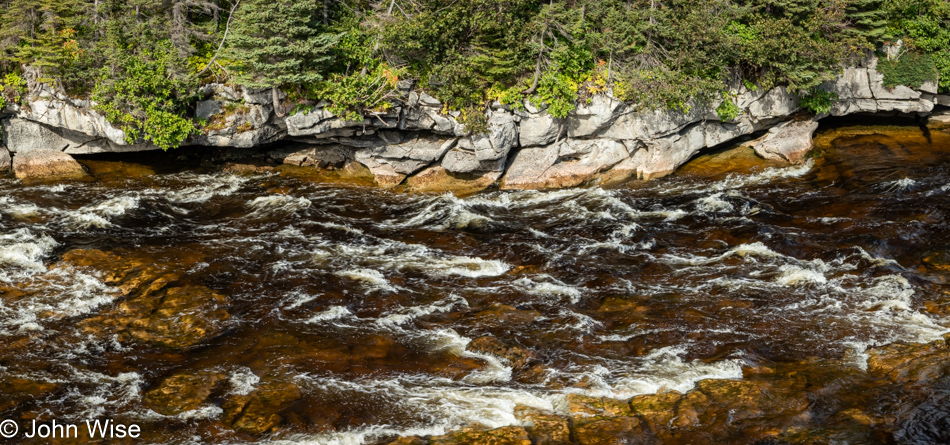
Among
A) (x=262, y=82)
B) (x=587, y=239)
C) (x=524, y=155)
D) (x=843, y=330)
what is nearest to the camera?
(x=843, y=330)

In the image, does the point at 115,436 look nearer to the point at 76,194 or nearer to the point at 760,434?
the point at 760,434

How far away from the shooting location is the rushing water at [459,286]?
12.3 metres

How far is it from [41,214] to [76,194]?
7.45ft

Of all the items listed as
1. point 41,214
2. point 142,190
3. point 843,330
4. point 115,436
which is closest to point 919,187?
point 843,330

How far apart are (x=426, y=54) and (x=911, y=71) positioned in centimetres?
1844

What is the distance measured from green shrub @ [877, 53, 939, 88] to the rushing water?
9.81 feet

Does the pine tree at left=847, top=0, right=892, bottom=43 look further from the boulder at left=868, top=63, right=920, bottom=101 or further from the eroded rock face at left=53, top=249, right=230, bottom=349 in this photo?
the eroded rock face at left=53, top=249, right=230, bottom=349

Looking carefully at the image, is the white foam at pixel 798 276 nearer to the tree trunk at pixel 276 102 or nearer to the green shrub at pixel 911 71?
the green shrub at pixel 911 71

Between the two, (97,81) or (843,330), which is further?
(97,81)

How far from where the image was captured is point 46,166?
1002 inches

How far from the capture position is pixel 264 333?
565 inches

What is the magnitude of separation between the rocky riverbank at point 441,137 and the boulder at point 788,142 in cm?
5

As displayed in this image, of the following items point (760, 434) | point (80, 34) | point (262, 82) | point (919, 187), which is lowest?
point (760, 434)

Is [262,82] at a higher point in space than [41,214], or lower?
higher
